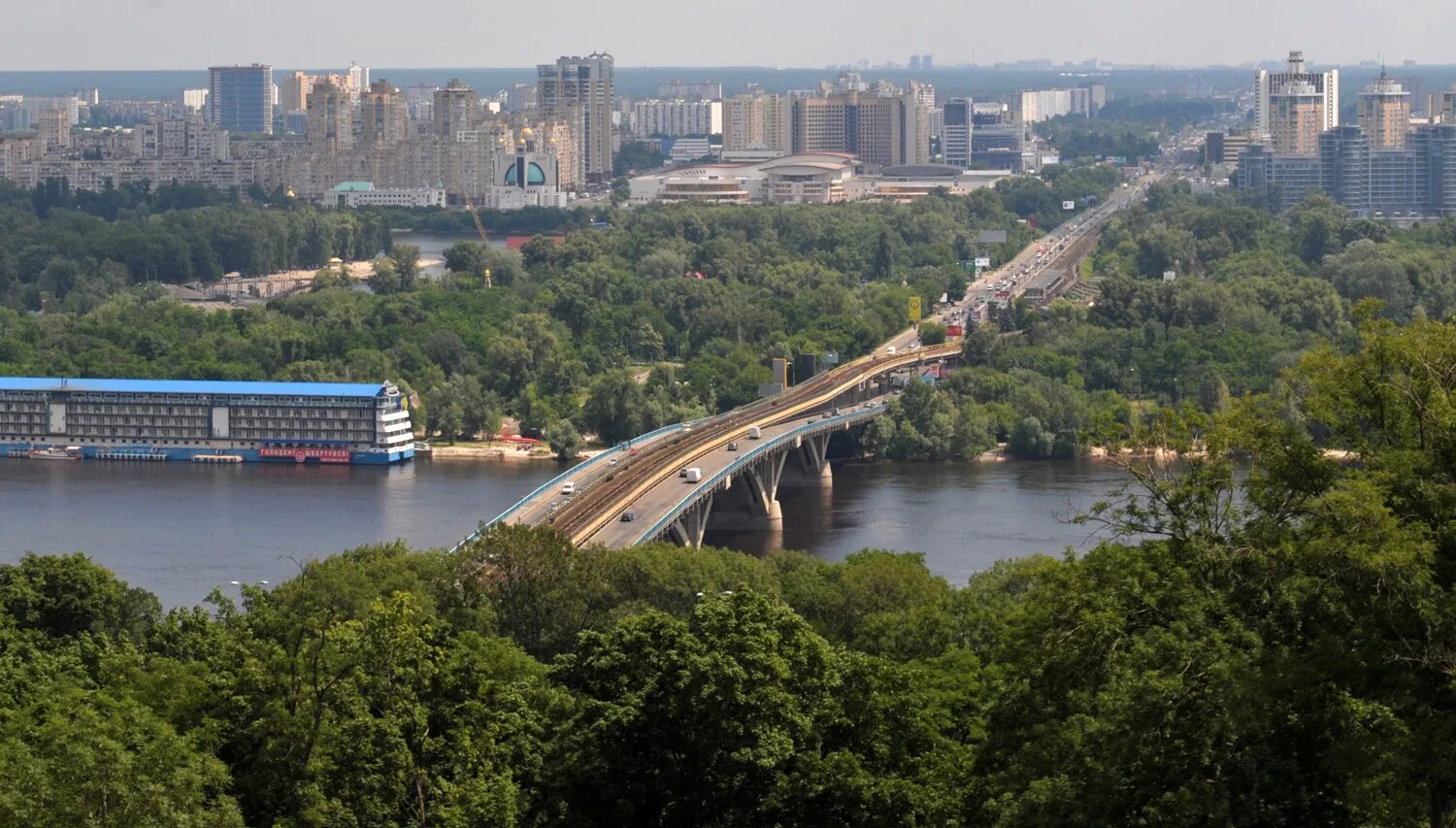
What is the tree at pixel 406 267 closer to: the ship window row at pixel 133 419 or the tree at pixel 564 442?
the ship window row at pixel 133 419

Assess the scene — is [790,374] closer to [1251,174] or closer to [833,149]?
[1251,174]

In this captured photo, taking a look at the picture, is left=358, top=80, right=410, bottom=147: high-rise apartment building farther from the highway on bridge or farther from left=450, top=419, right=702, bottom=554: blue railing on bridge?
left=450, top=419, right=702, bottom=554: blue railing on bridge

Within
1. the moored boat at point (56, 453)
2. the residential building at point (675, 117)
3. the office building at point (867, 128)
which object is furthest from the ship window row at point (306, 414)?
the residential building at point (675, 117)

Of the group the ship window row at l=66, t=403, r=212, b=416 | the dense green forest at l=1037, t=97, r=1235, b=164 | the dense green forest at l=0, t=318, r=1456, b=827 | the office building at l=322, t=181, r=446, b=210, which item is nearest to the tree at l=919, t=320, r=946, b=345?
the ship window row at l=66, t=403, r=212, b=416

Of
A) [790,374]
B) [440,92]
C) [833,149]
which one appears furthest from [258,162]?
[790,374]

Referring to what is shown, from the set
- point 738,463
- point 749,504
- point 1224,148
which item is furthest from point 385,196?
point 738,463

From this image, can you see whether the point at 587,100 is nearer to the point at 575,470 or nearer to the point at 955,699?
the point at 575,470

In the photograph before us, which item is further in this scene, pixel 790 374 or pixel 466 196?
pixel 466 196
